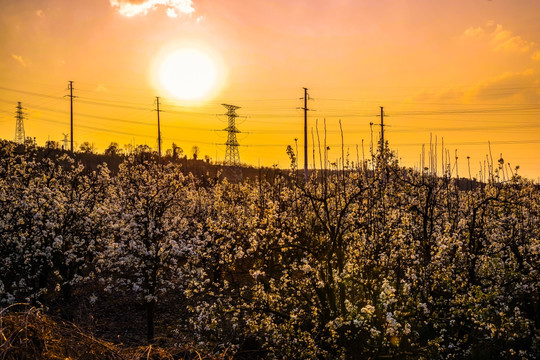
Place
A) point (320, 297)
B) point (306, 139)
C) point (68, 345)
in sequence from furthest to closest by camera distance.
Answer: point (306, 139)
point (320, 297)
point (68, 345)

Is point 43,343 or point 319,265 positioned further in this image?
point 319,265

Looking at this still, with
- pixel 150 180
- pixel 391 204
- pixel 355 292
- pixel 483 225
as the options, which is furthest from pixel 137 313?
pixel 483 225

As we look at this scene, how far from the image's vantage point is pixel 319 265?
37.3ft

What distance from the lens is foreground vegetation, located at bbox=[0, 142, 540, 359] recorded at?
37.3 feet

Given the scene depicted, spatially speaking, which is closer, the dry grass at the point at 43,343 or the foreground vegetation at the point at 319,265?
the dry grass at the point at 43,343

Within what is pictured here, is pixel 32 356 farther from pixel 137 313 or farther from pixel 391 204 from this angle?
pixel 137 313

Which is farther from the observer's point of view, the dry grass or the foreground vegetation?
the foreground vegetation

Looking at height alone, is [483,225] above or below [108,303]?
above

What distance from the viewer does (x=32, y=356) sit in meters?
4.23

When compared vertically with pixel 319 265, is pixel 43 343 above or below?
above

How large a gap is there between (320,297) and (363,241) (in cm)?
228

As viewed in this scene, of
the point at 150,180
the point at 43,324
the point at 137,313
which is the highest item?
the point at 150,180

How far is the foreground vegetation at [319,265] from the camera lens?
1136 centimetres

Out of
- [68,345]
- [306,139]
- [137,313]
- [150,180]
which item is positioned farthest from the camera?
[306,139]
